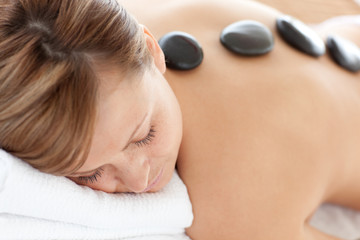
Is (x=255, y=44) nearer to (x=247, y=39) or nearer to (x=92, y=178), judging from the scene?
(x=247, y=39)

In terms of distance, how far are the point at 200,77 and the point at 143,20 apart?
207 mm

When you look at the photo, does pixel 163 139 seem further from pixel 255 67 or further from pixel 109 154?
pixel 255 67

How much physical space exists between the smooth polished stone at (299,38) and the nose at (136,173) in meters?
0.47

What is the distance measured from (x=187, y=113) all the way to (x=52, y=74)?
1.19 ft

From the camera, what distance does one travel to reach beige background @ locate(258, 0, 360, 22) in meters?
1.53

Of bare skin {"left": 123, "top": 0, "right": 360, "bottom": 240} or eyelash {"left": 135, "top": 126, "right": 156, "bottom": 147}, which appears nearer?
eyelash {"left": 135, "top": 126, "right": 156, "bottom": 147}

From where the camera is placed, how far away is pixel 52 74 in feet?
1.76

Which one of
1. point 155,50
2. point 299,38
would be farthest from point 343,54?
point 155,50

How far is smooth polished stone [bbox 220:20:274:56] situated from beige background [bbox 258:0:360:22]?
663mm

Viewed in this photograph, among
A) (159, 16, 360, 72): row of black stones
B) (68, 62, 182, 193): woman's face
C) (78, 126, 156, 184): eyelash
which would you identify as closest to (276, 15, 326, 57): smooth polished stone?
(159, 16, 360, 72): row of black stones

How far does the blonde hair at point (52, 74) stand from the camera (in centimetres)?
53

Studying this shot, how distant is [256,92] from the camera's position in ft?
2.89

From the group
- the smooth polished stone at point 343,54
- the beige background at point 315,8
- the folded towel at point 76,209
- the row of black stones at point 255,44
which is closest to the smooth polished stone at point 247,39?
the row of black stones at point 255,44

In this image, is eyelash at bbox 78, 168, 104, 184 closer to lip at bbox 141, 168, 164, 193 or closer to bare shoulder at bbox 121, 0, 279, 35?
lip at bbox 141, 168, 164, 193
